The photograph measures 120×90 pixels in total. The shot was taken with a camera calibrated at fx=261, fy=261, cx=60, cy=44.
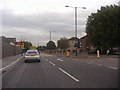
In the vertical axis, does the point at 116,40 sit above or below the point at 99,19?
below

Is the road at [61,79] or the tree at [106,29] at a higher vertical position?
the tree at [106,29]

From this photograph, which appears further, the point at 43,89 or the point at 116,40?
the point at 116,40

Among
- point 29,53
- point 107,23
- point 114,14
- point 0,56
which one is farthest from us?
point 107,23

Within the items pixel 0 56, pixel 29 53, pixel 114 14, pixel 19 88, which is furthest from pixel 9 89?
pixel 114 14

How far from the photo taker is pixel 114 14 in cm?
6159

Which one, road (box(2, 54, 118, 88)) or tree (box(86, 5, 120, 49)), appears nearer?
road (box(2, 54, 118, 88))

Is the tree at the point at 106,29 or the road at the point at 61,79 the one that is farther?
the tree at the point at 106,29

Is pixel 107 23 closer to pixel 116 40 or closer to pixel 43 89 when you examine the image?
pixel 116 40

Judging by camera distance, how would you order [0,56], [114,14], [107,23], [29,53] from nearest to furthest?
[29,53], [0,56], [114,14], [107,23]

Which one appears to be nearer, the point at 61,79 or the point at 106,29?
the point at 61,79

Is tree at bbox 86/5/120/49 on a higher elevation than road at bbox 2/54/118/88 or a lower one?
higher

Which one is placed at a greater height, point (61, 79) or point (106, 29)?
point (106, 29)

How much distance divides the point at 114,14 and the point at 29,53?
113 feet

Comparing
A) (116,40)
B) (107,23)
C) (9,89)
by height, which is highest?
(107,23)
